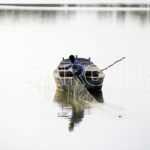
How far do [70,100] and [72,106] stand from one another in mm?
468

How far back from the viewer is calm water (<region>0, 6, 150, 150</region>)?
657 cm

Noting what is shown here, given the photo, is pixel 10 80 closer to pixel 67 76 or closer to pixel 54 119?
pixel 67 76

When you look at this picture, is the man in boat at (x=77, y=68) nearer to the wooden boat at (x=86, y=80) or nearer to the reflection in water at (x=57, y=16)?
the wooden boat at (x=86, y=80)

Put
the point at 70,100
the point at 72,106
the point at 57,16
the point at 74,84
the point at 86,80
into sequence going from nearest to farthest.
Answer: the point at 72,106 → the point at 70,100 → the point at 74,84 → the point at 86,80 → the point at 57,16

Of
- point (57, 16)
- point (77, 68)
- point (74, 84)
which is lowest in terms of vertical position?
point (74, 84)

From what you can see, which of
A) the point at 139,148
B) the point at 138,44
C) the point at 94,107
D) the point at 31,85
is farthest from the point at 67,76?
the point at 138,44

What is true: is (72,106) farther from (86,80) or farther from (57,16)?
(57,16)

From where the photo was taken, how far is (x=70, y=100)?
8719 mm

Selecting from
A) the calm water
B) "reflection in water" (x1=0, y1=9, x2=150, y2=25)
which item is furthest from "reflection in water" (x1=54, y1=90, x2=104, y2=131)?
"reflection in water" (x1=0, y1=9, x2=150, y2=25)

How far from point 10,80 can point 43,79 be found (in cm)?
74

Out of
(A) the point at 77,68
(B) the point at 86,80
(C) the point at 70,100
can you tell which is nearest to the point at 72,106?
(C) the point at 70,100

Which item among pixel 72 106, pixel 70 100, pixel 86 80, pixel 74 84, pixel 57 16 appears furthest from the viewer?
pixel 57 16

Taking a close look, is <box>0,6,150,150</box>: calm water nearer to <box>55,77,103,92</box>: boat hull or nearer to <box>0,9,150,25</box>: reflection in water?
<box>55,77,103,92</box>: boat hull

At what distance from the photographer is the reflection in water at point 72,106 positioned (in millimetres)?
7484
